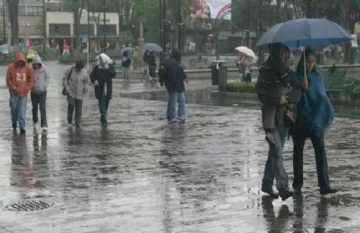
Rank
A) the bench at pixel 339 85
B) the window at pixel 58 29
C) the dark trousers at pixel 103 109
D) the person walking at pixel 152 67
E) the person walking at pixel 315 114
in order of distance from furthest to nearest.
A: the window at pixel 58 29, the person walking at pixel 152 67, the bench at pixel 339 85, the dark trousers at pixel 103 109, the person walking at pixel 315 114

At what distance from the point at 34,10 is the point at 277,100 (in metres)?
110

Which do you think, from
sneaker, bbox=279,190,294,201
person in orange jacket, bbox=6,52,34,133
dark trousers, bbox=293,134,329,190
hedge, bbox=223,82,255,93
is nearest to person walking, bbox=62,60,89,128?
person in orange jacket, bbox=6,52,34,133

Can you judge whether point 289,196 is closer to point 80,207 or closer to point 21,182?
point 80,207

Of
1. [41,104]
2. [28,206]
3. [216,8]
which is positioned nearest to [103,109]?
[41,104]

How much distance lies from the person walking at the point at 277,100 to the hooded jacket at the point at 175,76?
9.06 metres

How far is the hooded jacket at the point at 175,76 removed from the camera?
57.8 ft

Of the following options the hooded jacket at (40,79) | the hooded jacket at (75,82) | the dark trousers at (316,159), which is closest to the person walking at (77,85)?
the hooded jacket at (75,82)

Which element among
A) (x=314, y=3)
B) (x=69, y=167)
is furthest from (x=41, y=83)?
(x=314, y=3)

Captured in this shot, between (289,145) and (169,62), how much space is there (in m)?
5.42

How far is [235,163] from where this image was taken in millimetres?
11156

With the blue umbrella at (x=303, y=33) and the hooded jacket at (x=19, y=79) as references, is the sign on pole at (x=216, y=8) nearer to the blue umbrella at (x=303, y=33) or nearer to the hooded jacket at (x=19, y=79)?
the hooded jacket at (x=19, y=79)

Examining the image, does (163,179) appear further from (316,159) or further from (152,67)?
(152,67)

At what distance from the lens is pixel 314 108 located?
28.7 ft

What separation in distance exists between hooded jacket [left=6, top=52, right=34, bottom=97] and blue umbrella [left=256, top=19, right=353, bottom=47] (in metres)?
7.74
